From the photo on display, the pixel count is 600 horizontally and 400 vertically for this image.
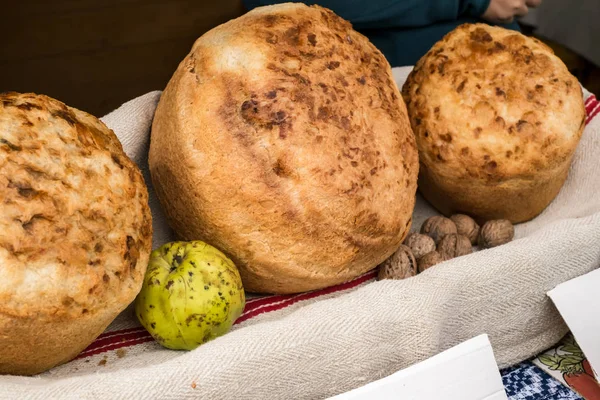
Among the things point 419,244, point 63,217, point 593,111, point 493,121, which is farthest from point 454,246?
point 63,217

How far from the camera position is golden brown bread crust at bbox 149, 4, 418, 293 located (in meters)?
1.21

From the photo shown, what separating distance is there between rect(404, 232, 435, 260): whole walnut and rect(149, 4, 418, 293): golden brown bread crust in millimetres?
102

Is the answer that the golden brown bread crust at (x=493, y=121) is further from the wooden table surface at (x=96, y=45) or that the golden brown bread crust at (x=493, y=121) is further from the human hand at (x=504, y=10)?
the wooden table surface at (x=96, y=45)

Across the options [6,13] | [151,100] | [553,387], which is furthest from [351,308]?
[6,13]

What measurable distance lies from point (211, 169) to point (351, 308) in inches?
14.0

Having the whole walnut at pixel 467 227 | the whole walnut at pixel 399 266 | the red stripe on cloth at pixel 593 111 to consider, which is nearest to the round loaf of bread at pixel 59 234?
the whole walnut at pixel 399 266

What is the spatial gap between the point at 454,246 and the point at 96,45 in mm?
2693

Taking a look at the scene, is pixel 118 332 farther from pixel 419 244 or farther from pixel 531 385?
pixel 531 385

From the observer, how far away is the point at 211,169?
1204 mm

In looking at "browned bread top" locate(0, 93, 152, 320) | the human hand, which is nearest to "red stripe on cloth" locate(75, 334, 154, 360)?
"browned bread top" locate(0, 93, 152, 320)

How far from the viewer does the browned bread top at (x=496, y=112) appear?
1484 millimetres

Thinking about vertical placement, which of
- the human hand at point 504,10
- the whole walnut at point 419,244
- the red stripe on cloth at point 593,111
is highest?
the human hand at point 504,10

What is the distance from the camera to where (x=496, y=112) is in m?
1.49

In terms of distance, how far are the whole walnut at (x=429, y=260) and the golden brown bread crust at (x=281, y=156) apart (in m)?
0.08
